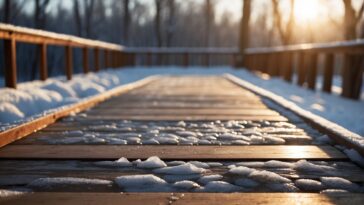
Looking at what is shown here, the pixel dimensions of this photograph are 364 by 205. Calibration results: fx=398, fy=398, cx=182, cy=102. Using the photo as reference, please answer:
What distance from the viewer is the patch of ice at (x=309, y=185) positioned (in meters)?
1.80

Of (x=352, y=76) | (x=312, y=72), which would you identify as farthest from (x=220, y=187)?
(x=312, y=72)

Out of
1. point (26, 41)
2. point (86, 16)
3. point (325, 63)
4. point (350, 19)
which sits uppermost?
point (86, 16)

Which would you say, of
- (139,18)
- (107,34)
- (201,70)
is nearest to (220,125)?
(201,70)

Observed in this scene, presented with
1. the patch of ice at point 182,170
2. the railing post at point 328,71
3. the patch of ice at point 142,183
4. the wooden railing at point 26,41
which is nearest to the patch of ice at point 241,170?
the patch of ice at point 182,170

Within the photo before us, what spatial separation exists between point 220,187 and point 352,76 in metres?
6.64

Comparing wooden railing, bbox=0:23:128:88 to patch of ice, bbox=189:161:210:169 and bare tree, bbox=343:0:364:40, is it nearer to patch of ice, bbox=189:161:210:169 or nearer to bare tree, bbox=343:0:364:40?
patch of ice, bbox=189:161:210:169

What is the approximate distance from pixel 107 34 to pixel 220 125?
183 ft

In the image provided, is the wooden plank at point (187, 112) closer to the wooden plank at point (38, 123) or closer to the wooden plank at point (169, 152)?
the wooden plank at point (38, 123)

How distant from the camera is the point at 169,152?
2432mm

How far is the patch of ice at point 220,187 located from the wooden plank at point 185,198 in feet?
0.19

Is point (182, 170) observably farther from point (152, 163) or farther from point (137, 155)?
point (137, 155)

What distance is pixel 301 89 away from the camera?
977 cm

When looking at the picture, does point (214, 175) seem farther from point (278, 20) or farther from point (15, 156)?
point (278, 20)

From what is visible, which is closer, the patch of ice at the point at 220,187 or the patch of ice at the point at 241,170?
the patch of ice at the point at 220,187
